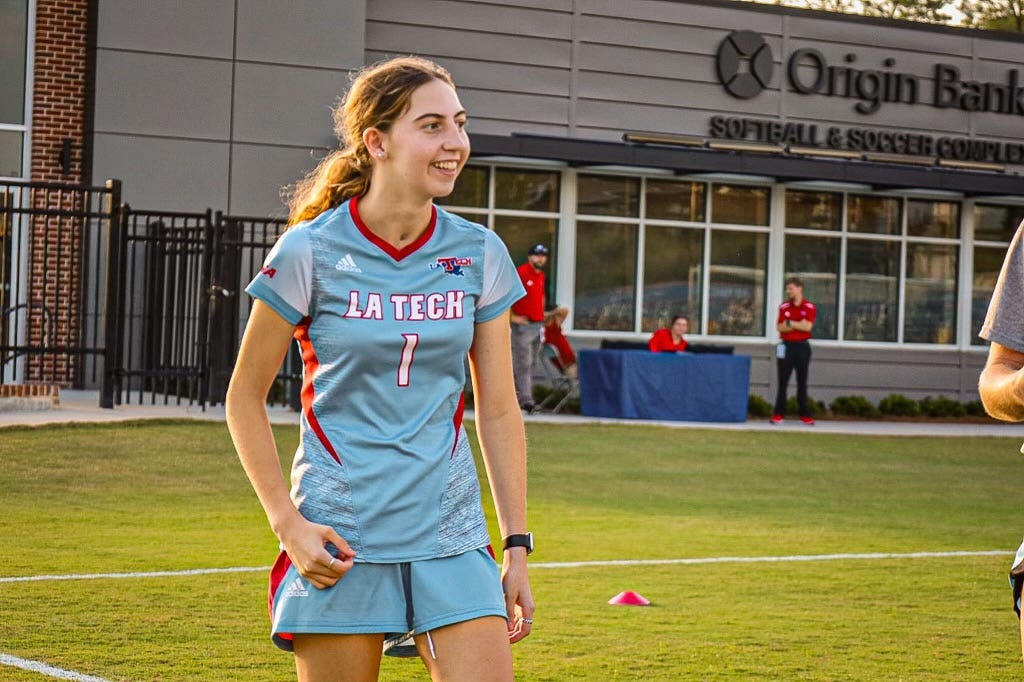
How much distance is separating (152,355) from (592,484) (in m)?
7.69

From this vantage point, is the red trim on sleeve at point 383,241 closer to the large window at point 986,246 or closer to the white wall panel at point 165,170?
the white wall panel at point 165,170

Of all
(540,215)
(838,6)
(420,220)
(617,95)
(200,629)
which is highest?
(838,6)

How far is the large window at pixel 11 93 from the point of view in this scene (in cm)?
2272

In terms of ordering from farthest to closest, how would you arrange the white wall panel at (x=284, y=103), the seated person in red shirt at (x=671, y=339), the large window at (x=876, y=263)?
the large window at (x=876, y=263) < the white wall panel at (x=284, y=103) < the seated person in red shirt at (x=671, y=339)

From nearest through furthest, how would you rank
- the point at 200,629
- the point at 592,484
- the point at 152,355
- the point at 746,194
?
the point at 200,629 → the point at 592,484 → the point at 152,355 → the point at 746,194

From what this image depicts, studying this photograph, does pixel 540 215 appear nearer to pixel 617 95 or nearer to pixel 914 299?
pixel 617 95

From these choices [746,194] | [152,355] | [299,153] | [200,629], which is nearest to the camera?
[200,629]

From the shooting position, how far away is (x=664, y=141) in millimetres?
25750

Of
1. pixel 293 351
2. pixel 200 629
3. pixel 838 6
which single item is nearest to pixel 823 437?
pixel 293 351

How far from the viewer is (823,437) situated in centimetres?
2097

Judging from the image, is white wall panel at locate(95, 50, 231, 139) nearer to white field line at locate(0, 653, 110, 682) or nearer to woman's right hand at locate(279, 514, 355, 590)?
white field line at locate(0, 653, 110, 682)

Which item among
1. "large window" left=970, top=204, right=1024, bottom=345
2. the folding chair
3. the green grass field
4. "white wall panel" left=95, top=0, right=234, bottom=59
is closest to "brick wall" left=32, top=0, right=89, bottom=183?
"white wall panel" left=95, top=0, right=234, bottom=59

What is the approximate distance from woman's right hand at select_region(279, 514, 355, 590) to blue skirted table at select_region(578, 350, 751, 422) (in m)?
19.1

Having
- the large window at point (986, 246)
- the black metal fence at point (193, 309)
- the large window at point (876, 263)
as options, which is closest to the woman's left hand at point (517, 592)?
the black metal fence at point (193, 309)
